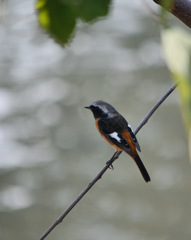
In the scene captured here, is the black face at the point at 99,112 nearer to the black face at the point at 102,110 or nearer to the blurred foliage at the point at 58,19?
the black face at the point at 102,110

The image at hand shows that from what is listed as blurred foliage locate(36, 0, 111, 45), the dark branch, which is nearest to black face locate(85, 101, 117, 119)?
the dark branch

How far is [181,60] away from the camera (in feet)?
1.66

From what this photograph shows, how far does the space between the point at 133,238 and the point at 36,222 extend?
167 centimetres

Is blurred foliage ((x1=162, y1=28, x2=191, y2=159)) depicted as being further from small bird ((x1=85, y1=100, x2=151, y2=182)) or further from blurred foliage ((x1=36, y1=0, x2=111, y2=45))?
small bird ((x1=85, y1=100, x2=151, y2=182))

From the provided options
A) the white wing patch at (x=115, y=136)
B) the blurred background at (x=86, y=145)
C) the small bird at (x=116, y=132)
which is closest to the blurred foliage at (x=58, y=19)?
the small bird at (x=116, y=132)

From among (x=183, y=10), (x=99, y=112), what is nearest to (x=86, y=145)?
(x=99, y=112)

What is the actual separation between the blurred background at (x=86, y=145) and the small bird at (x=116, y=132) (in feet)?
11.3

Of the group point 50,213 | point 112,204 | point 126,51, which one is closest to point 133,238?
point 112,204

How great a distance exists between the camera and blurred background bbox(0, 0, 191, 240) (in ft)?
28.9

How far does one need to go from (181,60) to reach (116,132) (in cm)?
335

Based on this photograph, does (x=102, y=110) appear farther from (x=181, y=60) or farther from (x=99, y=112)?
(x=181, y=60)

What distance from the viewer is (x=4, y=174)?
9.46 m

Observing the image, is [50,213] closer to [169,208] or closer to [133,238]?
[133,238]

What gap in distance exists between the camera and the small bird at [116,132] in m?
3.52
